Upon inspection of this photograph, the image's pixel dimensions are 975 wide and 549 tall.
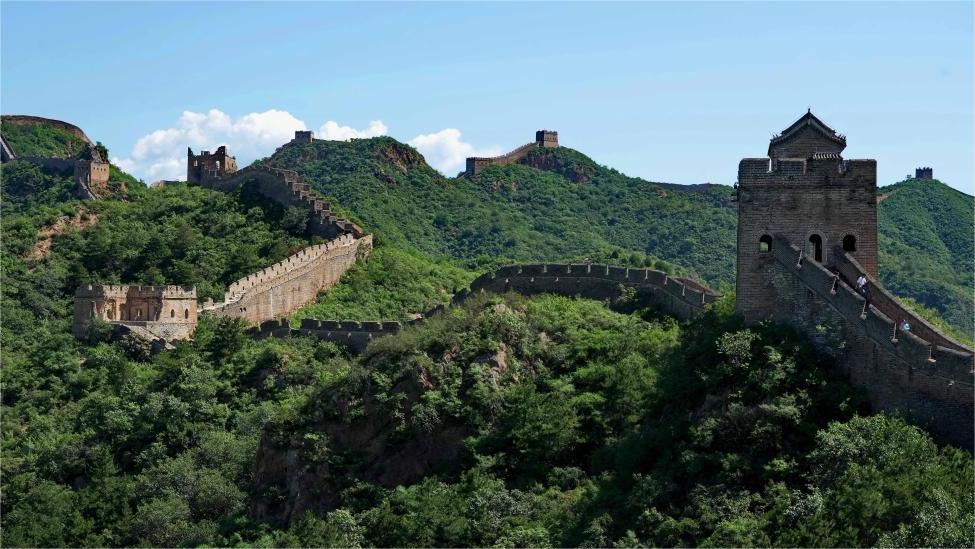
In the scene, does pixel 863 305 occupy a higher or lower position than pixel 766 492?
higher

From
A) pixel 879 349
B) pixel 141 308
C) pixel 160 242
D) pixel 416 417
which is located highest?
pixel 160 242

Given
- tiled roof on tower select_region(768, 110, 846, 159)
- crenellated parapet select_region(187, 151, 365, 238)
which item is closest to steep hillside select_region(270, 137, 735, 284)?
crenellated parapet select_region(187, 151, 365, 238)

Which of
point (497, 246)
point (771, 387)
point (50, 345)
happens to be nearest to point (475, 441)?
point (771, 387)

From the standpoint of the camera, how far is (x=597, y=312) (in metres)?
48.1

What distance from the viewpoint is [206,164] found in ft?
274

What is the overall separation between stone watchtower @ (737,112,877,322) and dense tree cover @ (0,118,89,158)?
62.5m

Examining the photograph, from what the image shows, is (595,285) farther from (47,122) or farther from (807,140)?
(47,122)

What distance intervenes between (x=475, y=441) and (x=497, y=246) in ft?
149

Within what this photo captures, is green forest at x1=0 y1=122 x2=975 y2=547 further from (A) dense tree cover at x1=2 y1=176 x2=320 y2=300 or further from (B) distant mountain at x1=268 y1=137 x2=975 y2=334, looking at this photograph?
(B) distant mountain at x1=268 y1=137 x2=975 y2=334

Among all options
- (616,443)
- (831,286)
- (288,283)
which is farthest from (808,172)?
(288,283)

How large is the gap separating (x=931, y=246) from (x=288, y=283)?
120ft

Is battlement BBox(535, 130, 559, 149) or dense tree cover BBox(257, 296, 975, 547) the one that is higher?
battlement BBox(535, 130, 559, 149)

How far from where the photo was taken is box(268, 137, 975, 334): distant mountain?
8481cm

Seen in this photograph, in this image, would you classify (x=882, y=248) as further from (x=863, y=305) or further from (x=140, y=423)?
(x=863, y=305)
